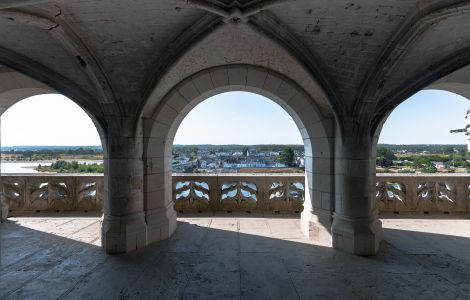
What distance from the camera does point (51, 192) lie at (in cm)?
559

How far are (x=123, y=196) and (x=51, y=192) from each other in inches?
127

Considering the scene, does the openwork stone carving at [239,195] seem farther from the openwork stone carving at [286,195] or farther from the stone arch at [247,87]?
the stone arch at [247,87]

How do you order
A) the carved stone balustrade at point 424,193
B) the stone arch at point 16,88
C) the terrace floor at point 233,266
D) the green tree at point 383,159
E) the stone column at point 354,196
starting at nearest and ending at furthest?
the terrace floor at point 233,266 < the stone column at point 354,196 < the green tree at point 383,159 < the stone arch at point 16,88 < the carved stone balustrade at point 424,193

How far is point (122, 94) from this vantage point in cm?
380

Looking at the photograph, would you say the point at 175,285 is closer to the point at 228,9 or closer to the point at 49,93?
the point at 228,9

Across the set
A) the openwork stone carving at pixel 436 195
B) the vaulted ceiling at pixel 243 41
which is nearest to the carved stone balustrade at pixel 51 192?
the vaulted ceiling at pixel 243 41

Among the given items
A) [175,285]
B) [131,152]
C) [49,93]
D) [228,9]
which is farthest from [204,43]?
[49,93]

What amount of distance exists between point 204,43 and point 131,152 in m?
2.15

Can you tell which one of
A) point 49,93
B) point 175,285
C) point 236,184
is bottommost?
point 175,285

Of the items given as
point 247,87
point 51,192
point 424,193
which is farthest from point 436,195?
point 51,192

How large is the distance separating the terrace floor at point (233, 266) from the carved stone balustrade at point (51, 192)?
3.45ft

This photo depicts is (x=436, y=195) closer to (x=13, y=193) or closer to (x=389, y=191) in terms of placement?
(x=389, y=191)

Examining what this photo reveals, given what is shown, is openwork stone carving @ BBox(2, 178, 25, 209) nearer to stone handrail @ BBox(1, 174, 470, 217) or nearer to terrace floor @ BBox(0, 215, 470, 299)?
stone handrail @ BBox(1, 174, 470, 217)

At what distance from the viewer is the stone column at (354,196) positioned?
3641mm
